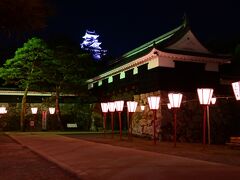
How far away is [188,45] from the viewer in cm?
3000

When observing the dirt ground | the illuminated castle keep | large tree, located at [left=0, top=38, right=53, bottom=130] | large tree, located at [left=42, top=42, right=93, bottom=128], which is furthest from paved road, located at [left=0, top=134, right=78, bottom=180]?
the illuminated castle keep

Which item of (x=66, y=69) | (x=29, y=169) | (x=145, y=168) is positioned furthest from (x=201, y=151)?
(x=66, y=69)

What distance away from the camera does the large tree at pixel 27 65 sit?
122ft

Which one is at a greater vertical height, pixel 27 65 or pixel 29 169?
pixel 27 65

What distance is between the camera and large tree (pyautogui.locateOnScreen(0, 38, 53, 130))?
37.1 meters

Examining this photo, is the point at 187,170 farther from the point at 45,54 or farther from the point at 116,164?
the point at 45,54

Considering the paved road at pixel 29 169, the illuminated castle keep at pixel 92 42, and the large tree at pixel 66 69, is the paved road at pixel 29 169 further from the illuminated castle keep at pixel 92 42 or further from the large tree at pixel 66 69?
the illuminated castle keep at pixel 92 42

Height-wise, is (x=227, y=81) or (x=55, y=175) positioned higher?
(x=227, y=81)

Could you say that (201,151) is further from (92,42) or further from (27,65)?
(92,42)

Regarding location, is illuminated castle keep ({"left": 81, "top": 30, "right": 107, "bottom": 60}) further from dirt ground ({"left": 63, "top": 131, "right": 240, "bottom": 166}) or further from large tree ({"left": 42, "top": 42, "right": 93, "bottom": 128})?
dirt ground ({"left": 63, "top": 131, "right": 240, "bottom": 166})

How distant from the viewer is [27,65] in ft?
123

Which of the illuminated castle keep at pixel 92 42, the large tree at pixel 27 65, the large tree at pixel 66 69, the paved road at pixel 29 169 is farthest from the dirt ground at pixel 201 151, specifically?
the illuminated castle keep at pixel 92 42

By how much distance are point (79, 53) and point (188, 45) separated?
13988 mm

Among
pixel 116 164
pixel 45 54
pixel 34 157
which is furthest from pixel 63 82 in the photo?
pixel 116 164
